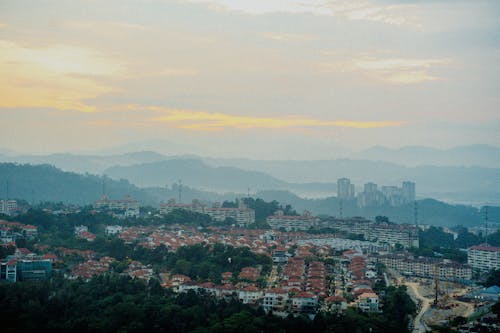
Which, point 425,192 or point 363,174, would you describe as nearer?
point 425,192

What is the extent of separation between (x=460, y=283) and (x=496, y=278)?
924mm

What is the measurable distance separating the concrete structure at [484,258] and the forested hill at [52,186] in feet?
60.3

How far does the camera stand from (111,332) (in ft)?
33.6

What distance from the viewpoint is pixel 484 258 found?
17688mm

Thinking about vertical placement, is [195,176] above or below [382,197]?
above

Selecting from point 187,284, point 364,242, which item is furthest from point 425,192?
point 187,284

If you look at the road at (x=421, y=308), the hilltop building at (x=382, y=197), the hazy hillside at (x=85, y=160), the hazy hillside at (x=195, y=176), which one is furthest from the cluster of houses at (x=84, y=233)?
the hazy hillside at (x=85, y=160)

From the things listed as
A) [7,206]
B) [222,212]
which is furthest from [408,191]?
[7,206]

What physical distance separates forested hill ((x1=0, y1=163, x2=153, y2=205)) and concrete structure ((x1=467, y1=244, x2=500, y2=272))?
60.3 ft

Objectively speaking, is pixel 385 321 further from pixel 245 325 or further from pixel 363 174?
pixel 363 174

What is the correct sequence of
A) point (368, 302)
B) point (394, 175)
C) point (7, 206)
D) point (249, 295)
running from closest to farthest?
point (368, 302) < point (249, 295) < point (7, 206) < point (394, 175)

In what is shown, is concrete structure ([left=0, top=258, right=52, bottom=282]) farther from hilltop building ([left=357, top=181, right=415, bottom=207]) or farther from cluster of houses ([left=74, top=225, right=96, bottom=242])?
hilltop building ([left=357, top=181, right=415, bottom=207])

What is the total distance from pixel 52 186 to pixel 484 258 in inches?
867

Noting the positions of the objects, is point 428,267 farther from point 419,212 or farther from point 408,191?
point 408,191
